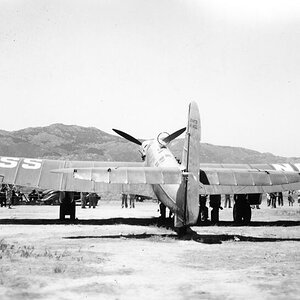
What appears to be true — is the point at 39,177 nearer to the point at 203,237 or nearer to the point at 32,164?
the point at 32,164

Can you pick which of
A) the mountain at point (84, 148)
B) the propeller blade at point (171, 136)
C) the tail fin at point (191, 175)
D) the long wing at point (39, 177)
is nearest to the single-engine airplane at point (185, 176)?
the tail fin at point (191, 175)

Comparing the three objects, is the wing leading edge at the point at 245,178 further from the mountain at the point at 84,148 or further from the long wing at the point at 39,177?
the mountain at the point at 84,148

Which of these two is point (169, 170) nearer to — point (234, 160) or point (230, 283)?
point (230, 283)

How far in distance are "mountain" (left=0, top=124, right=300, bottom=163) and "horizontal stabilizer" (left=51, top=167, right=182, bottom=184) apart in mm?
97013

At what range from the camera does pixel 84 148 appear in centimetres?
14325

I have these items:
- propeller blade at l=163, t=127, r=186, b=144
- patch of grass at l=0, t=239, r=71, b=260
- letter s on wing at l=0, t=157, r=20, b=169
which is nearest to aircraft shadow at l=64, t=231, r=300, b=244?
patch of grass at l=0, t=239, r=71, b=260

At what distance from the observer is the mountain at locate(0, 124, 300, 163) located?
126 m

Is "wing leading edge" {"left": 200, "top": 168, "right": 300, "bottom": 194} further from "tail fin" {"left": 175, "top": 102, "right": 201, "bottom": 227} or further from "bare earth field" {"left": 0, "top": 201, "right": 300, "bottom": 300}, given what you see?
"bare earth field" {"left": 0, "top": 201, "right": 300, "bottom": 300}

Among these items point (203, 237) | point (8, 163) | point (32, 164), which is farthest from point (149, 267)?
point (8, 163)

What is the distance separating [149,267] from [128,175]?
363 centimetres

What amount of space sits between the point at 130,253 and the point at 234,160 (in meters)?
134

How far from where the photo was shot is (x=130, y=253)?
1017 cm

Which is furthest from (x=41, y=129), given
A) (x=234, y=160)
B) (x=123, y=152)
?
(x=234, y=160)

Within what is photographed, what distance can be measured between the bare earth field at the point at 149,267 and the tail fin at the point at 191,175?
714 mm
